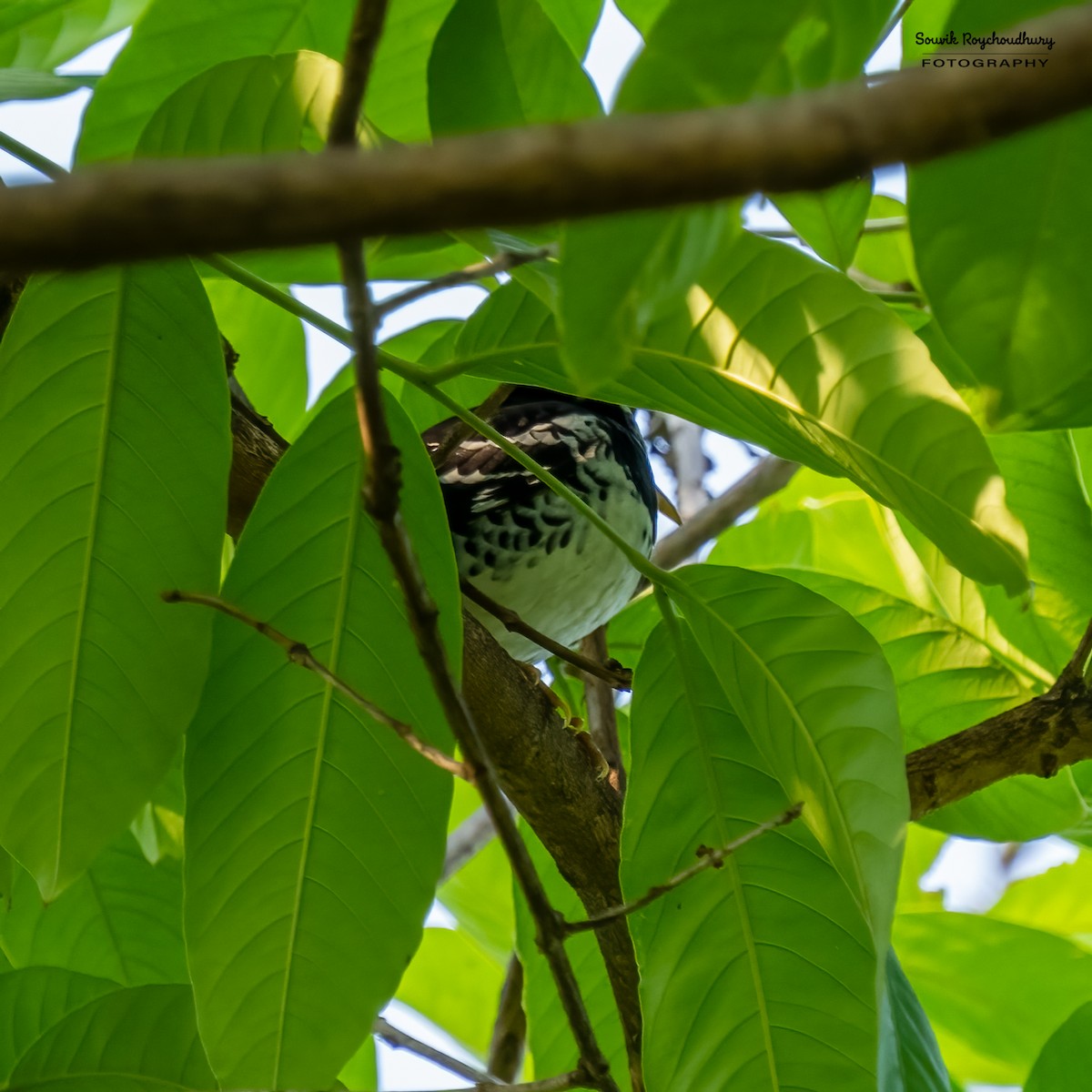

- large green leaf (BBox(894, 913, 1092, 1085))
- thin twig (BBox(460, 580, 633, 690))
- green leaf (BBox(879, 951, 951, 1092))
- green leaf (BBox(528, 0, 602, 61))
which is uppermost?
green leaf (BBox(528, 0, 602, 61))

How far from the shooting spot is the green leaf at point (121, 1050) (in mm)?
1110

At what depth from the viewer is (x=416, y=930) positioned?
3.19ft

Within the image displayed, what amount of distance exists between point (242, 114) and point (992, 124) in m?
0.72

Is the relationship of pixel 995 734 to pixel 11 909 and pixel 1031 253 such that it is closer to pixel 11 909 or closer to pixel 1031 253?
pixel 1031 253

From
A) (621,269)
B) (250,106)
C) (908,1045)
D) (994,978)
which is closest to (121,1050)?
(908,1045)

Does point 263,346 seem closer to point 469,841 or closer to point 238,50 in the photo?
point 238,50

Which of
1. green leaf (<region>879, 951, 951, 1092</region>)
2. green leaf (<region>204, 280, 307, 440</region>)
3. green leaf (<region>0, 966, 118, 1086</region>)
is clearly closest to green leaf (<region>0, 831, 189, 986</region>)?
green leaf (<region>0, 966, 118, 1086</region>)

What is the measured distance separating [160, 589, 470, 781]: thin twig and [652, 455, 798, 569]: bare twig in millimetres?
1539

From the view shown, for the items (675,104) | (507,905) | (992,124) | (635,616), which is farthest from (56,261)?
(507,905)

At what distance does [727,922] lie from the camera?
3.43 feet

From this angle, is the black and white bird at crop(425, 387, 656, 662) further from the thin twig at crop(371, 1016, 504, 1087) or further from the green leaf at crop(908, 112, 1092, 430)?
the green leaf at crop(908, 112, 1092, 430)

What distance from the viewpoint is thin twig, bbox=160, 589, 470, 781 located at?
33.2 inches

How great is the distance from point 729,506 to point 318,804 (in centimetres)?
155

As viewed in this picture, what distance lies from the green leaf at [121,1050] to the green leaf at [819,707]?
585 millimetres
